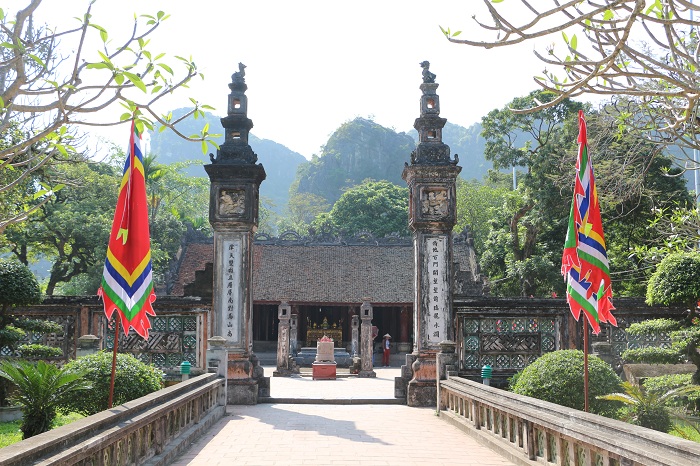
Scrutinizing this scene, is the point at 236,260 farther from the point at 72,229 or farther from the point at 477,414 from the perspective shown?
the point at 72,229

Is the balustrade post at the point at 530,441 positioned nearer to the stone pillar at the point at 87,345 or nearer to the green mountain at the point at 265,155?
the stone pillar at the point at 87,345

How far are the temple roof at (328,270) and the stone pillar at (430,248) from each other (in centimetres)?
1539

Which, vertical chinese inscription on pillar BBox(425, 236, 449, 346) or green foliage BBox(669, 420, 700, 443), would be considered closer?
green foliage BBox(669, 420, 700, 443)

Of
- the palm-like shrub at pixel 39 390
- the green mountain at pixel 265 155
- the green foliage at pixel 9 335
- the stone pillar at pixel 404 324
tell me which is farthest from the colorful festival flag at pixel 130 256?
the green mountain at pixel 265 155

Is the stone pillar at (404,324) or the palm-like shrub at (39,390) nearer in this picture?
the palm-like shrub at (39,390)

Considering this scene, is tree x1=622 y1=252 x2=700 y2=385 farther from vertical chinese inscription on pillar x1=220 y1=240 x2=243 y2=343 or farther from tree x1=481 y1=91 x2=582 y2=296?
tree x1=481 y1=91 x2=582 y2=296

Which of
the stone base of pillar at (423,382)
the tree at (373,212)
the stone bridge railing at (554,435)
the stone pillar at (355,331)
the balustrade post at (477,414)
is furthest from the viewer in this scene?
the tree at (373,212)

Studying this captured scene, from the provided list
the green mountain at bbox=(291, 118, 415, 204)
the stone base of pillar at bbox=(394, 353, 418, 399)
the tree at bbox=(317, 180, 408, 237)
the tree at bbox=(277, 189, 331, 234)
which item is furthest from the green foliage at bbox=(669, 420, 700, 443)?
the green mountain at bbox=(291, 118, 415, 204)

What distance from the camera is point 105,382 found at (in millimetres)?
7871

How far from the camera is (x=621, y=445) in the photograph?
436cm

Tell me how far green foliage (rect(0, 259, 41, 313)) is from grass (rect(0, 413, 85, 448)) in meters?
1.83

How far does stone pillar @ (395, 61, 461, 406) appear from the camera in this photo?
1206 cm

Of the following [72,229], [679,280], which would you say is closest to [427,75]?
[679,280]

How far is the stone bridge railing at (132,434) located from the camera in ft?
13.0
